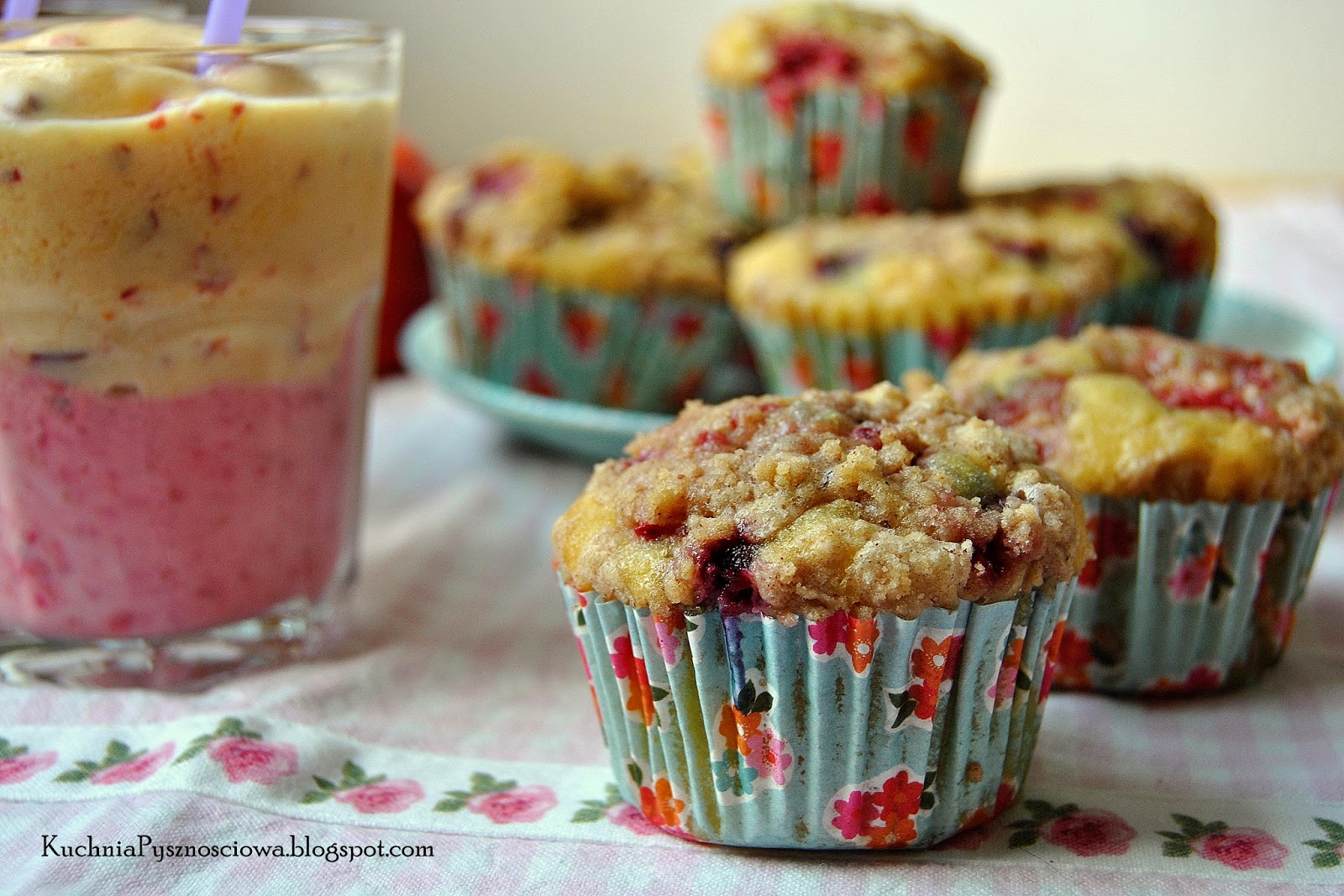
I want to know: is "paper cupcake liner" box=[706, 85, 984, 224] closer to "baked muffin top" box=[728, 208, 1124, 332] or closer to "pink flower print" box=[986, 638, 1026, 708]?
"baked muffin top" box=[728, 208, 1124, 332]

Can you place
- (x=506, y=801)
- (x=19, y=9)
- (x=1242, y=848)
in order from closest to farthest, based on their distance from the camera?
(x=1242, y=848) → (x=506, y=801) → (x=19, y=9)

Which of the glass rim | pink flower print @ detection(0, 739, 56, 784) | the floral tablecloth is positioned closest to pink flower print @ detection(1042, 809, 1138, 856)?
the floral tablecloth

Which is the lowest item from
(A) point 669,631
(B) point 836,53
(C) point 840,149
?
(A) point 669,631

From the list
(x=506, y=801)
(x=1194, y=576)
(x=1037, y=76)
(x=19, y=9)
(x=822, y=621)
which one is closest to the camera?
(x=822, y=621)

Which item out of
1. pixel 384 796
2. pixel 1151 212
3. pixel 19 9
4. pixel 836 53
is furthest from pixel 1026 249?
pixel 19 9

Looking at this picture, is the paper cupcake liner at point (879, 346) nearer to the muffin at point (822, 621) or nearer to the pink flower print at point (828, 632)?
the muffin at point (822, 621)

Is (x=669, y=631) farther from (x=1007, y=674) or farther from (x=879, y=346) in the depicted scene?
(x=879, y=346)

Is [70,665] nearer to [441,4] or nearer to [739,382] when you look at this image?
[739,382]

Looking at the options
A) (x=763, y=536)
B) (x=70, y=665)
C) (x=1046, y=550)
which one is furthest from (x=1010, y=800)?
(x=70, y=665)
